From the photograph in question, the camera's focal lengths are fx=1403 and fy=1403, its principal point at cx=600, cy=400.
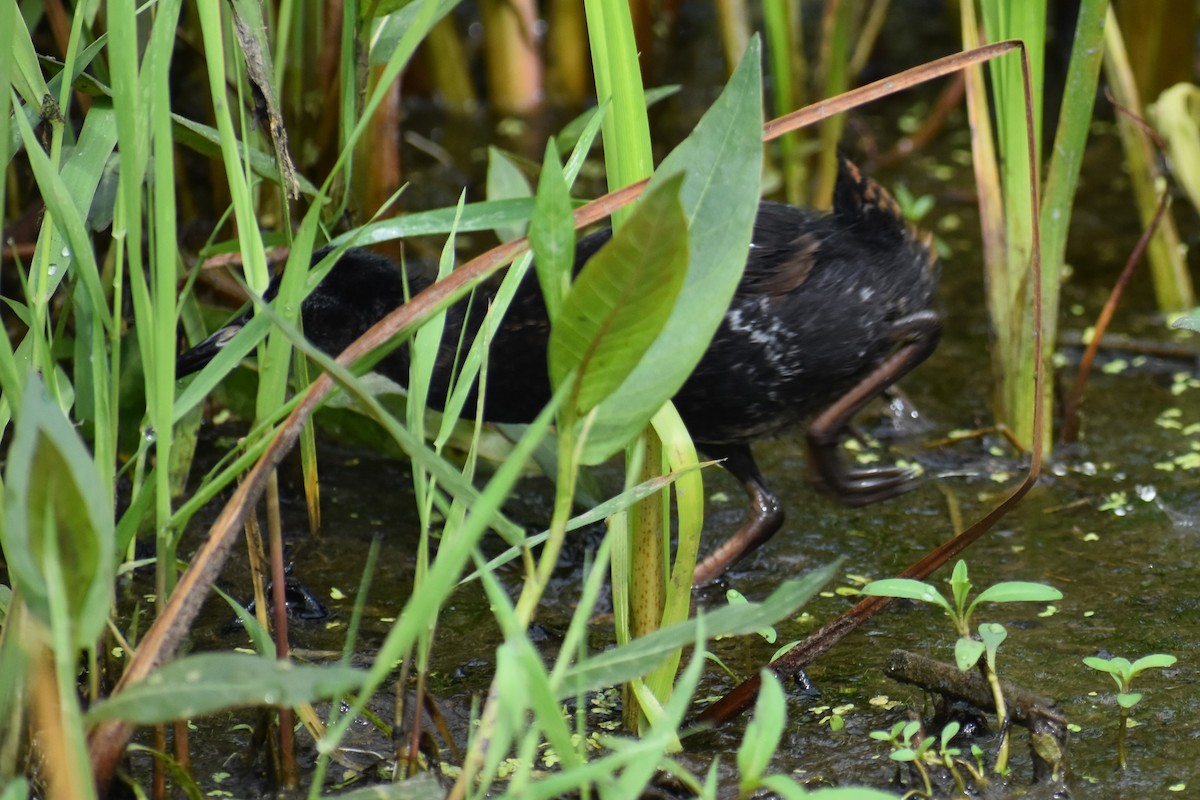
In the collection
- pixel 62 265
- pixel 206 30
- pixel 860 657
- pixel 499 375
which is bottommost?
pixel 860 657

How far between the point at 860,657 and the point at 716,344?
2.19 ft

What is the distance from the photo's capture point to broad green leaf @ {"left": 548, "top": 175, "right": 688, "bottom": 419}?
4.49 ft

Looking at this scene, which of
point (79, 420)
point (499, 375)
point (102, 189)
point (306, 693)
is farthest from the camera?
point (499, 375)

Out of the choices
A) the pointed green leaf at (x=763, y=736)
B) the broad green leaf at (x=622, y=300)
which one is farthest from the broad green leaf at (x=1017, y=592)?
the broad green leaf at (x=622, y=300)

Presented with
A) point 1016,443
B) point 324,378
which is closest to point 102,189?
point 324,378

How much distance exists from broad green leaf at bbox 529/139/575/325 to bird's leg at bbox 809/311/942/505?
1.38m

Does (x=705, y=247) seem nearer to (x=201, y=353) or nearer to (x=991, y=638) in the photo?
(x=991, y=638)

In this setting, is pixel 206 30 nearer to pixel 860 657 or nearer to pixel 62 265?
pixel 62 265

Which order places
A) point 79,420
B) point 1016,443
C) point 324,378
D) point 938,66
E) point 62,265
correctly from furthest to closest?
point 1016,443 < point 79,420 < point 62,265 < point 938,66 < point 324,378

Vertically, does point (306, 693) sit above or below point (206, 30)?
below

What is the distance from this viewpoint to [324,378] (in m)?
1.64

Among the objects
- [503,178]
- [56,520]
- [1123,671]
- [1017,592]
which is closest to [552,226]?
[56,520]

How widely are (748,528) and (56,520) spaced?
1.65m

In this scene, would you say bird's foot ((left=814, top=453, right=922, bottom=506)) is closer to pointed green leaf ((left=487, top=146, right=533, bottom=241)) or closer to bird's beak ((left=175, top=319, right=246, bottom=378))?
pointed green leaf ((left=487, top=146, right=533, bottom=241))
